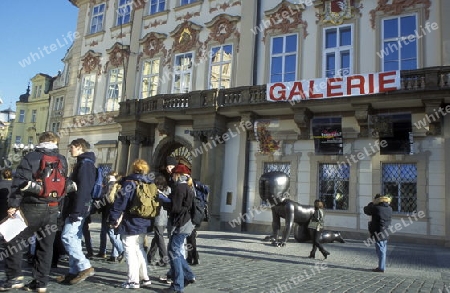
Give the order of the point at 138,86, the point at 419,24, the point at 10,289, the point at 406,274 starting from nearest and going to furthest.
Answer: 1. the point at 10,289
2. the point at 406,274
3. the point at 419,24
4. the point at 138,86

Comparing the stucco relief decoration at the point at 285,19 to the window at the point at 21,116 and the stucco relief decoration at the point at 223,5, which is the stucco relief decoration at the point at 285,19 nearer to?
the stucco relief decoration at the point at 223,5

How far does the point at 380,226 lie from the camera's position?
827 cm

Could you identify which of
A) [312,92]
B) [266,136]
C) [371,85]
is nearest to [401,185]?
[371,85]

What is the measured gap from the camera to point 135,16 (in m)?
22.6

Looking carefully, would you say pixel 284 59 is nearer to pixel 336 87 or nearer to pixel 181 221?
pixel 336 87

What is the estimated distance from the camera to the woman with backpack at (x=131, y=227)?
215 inches

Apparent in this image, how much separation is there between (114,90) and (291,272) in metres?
17.6

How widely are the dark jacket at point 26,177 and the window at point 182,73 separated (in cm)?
1450

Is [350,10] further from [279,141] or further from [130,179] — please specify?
[130,179]

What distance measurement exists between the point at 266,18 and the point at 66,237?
14.3 m

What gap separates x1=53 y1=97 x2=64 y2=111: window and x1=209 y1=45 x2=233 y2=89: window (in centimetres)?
2485

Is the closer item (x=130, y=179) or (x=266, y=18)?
(x=130, y=179)

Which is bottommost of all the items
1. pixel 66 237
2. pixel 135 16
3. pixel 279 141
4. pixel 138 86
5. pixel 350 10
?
pixel 66 237

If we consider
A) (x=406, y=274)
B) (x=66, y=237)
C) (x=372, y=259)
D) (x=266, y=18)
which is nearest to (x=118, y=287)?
(x=66, y=237)
